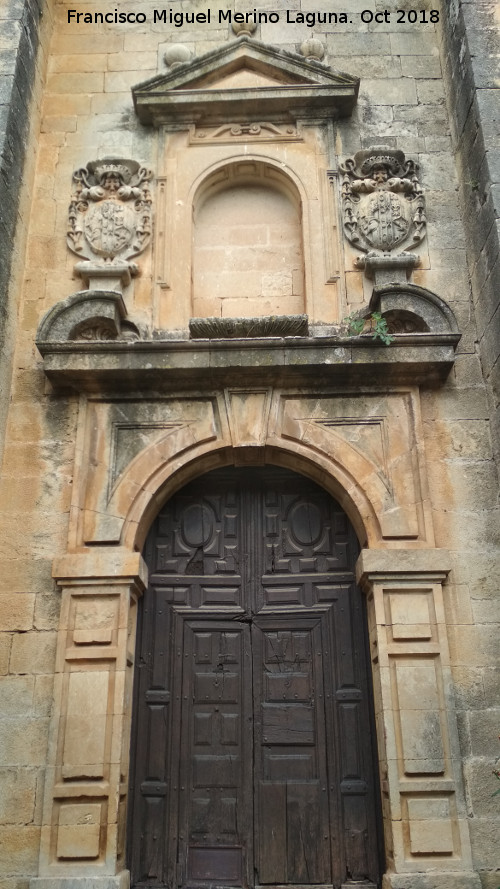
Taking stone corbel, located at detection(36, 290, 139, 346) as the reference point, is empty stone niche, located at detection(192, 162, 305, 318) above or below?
above

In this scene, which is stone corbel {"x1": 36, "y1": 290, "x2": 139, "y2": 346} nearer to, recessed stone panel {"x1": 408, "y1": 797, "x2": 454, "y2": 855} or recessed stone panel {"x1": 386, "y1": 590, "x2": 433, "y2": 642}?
recessed stone panel {"x1": 386, "y1": 590, "x2": 433, "y2": 642}

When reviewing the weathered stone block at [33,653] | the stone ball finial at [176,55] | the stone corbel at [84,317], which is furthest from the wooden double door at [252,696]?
the stone ball finial at [176,55]

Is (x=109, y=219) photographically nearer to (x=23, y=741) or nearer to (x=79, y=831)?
(x=23, y=741)

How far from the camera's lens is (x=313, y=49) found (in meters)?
7.04

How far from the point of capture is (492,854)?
468 cm

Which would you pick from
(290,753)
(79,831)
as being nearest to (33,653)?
(79,831)

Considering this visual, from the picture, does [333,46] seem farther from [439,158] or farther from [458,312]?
[458,312]

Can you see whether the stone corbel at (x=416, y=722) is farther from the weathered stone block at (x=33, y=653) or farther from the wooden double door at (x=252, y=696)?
the weathered stone block at (x=33, y=653)

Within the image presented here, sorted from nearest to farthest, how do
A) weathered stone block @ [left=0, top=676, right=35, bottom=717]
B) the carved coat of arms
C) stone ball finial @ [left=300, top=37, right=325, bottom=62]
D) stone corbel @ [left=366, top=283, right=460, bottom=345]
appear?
weathered stone block @ [left=0, top=676, right=35, bottom=717] < stone corbel @ [left=366, top=283, right=460, bottom=345] < the carved coat of arms < stone ball finial @ [left=300, top=37, right=325, bottom=62]

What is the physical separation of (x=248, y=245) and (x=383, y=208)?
3.81 ft

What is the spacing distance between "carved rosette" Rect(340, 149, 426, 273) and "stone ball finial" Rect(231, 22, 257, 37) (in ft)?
5.70

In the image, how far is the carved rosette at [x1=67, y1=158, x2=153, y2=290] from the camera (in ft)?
20.4

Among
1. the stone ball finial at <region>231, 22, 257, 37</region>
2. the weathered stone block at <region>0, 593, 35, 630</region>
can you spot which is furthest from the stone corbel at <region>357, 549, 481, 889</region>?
the stone ball finial at <region>231, 22, 257, 37</region>

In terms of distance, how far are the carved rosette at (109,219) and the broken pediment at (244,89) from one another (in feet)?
2.15
